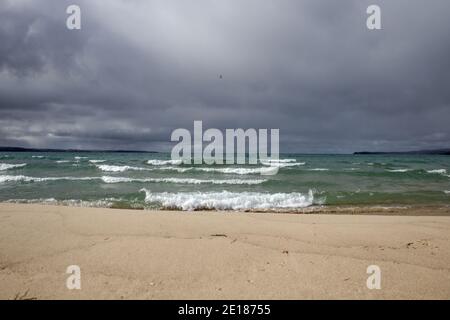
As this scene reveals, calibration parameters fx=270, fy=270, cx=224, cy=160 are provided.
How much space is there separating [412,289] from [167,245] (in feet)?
9.93

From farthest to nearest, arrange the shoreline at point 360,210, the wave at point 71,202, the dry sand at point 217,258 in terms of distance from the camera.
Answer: the wave at point 71,202 < the shoreline at point 360,210 < the dry sand at point 217,258

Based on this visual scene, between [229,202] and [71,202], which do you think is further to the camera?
[71,202]

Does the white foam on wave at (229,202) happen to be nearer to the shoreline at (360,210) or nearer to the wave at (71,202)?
the shoreline at (360,210)

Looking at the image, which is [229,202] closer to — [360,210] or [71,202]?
[360,210]

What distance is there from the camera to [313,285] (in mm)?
2787

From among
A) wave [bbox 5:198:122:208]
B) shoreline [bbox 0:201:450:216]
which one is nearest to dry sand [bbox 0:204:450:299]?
shoreline [bbox 0:201:450:216]

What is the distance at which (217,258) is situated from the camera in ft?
11.5

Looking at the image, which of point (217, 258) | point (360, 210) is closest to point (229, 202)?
point (360, 210)

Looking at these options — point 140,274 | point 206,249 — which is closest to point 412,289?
point 206,249

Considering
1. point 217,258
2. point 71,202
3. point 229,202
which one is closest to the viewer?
point 217,258

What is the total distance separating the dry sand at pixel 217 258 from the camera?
2699mm

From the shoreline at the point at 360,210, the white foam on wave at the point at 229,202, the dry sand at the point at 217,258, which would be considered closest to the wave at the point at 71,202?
the shoreline at the point at 360,210

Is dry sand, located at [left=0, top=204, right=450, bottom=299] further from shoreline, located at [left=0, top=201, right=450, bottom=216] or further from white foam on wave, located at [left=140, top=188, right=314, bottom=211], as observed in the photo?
white foam on wave, located at [left=140, top=188, right=314, bottom=211]

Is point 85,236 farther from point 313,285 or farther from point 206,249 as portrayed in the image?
point 313,285
